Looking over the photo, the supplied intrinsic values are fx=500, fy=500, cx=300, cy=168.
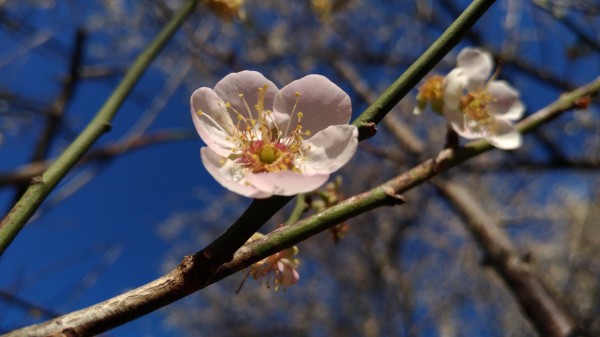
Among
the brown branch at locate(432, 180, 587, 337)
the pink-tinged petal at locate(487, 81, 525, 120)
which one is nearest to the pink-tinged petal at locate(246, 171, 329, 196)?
the pink-tinged petal at locate(487, 81, 525, 120)

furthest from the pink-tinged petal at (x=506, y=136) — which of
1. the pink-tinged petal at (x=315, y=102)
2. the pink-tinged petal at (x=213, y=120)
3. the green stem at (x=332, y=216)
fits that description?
the pink-tinged petal at (x=213, y=120)

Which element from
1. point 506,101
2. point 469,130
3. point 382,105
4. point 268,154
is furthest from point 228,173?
point 506,101

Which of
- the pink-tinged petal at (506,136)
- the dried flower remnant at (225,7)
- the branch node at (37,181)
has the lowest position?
the pink-tinged petal at (506,136)

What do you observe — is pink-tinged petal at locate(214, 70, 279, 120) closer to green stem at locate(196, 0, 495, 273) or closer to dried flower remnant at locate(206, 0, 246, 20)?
green stem at locate(196, 0, 495, 273)

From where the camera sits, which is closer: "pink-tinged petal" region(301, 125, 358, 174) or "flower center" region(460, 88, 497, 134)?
"pink-tinged petal" region(301, 125, 358, 174)

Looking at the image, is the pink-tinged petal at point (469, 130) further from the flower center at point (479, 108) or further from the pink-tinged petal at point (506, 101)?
the pink-tinged petal at point (506, 101)

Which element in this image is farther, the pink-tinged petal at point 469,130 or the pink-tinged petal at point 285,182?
the pink-tinged petal at point 469,130

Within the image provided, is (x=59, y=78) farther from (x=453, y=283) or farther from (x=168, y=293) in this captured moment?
(x=453, y=283)
